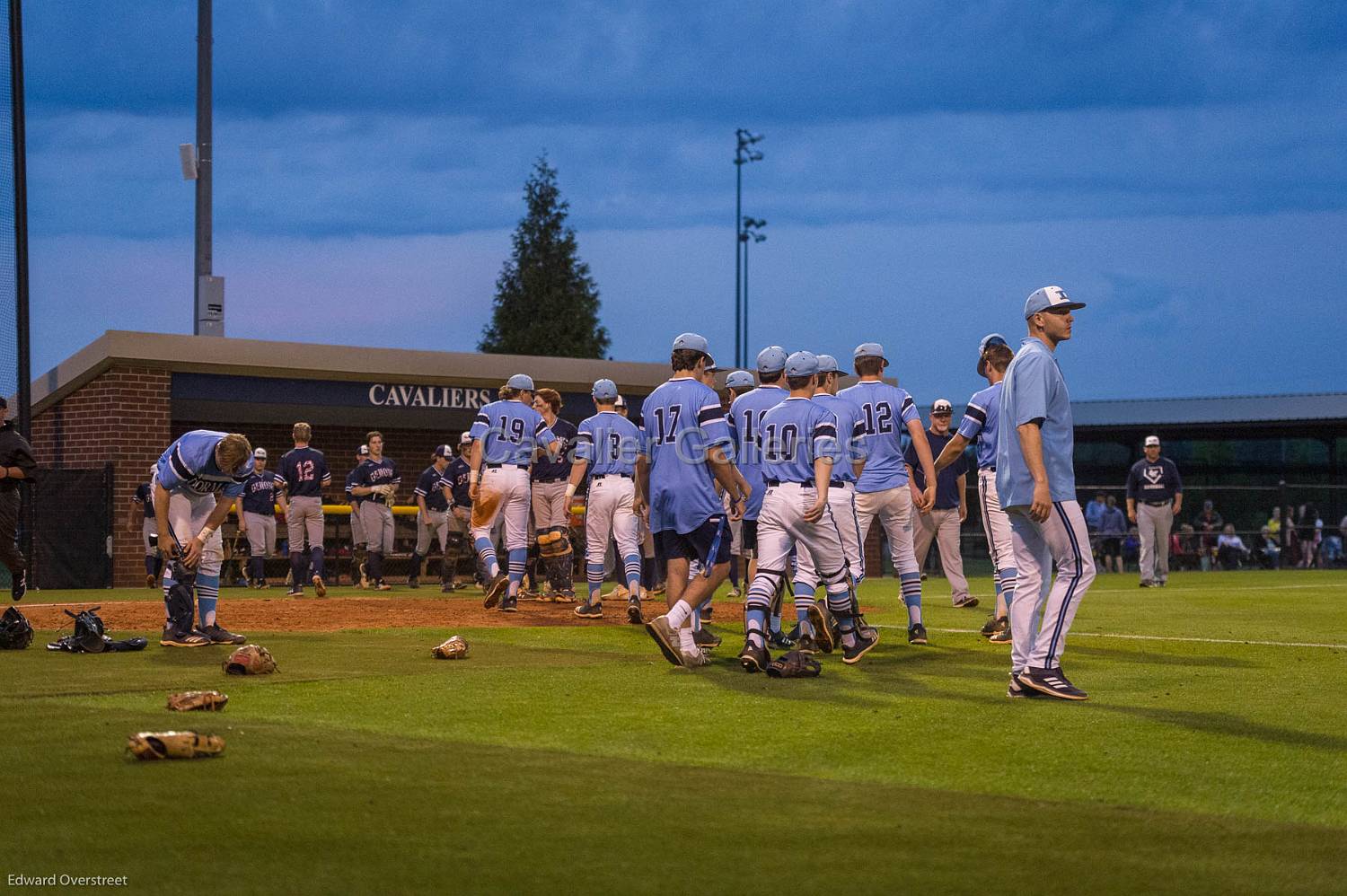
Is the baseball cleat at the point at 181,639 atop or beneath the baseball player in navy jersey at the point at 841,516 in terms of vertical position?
beneath

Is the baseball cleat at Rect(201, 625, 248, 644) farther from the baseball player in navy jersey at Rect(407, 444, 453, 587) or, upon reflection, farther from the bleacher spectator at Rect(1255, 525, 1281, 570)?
the bleacher spectator at Rect(1255, 525, 1281, 570)

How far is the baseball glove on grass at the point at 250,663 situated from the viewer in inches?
349

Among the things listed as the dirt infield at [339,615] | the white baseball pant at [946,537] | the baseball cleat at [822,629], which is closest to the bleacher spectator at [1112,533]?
the white baseball pant at [946,537]

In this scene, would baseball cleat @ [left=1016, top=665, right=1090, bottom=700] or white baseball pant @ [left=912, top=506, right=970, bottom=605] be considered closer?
baseball cleat @ [left=1016, top=665, right=1090, bottom=700]

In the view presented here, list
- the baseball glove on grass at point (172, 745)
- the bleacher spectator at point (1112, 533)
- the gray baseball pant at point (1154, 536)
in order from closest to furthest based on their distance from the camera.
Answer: the baseball glove on grass at point (172, 745) → the gray baseball pant at point (1154, 536) → the bleacher spectator at point (1112, 533)

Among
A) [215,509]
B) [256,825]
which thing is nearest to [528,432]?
[215,509]

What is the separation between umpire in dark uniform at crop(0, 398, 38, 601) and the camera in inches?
534

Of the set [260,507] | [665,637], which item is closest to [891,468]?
[665,637]

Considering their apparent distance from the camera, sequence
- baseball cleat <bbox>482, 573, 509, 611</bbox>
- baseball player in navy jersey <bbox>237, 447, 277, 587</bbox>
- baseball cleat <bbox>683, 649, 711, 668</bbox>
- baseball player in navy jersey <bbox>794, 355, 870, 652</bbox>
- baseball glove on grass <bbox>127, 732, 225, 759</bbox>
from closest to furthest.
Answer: baseball glove on grass <bbox>127, 732, 225, 759</bbox>
baseball cleat <bbox>683, 649, 711, 668</bbox>
baseball player in navy jersey <bbox>794, 355, 870, 652</bbox>
baseball cleat <bbox>482, 573, 509, 611</bbox>
baseball player in navy jersey <bbox>237, 447, 277, 587</bbox>

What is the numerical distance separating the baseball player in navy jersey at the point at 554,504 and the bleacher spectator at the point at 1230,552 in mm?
20344

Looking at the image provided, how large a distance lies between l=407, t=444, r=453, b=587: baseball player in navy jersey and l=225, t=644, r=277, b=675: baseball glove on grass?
11.1m

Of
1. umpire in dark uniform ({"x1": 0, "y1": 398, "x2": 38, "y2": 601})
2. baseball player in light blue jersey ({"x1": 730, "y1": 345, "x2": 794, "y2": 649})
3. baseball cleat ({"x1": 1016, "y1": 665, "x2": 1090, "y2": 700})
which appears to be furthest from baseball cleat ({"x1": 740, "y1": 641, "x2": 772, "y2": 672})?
umpire in dark uniform ({"x1": 0, "y1": 398, "x2": 38, "y2": 601})

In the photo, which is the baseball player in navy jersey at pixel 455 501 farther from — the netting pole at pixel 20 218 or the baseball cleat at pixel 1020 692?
the baseball cleat at pixel 1020 692

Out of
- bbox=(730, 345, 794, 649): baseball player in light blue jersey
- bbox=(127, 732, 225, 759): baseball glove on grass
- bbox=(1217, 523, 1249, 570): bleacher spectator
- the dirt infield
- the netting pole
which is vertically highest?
the netting pole
